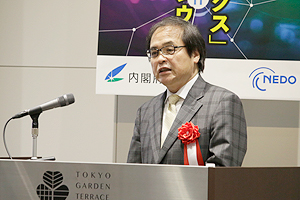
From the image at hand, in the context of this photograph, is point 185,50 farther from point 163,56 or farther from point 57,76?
point 57,76

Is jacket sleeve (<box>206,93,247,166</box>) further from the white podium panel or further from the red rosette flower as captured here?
the white podium panel

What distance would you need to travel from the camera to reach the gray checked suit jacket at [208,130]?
157 centimetres

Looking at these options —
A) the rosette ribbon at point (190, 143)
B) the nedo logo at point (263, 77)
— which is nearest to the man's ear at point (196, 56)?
the rosette ribbon at point (190, 143)

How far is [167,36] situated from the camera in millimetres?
1854

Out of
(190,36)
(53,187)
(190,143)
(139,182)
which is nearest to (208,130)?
(190,143)

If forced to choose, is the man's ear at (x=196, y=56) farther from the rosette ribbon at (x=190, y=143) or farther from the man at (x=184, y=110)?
the rosette ribbon at (x=190, y=143)

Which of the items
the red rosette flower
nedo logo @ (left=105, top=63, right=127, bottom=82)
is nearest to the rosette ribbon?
the red rosette flower

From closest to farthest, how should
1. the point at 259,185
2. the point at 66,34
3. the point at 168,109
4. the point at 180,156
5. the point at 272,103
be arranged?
the point at 259,185, the point at 180,156, the point at 168,109, the point at 272,103, the point at 66,34

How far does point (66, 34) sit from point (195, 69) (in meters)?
1.74

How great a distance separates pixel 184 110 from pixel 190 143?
0.17 metres

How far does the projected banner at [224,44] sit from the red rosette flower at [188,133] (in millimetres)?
1155

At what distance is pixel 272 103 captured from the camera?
10.1 feet

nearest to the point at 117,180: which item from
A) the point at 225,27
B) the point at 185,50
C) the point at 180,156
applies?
the point at 180,156

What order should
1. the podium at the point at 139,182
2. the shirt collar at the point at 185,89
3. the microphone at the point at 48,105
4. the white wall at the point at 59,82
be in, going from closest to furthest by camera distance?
the podium at the point at 139,182, the microphone at the point at 48,105, the shirt collar at the point at 185,89, the white wall at the point at 59,82
